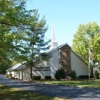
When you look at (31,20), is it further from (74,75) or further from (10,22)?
(74,75)

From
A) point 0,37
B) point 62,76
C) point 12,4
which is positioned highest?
point 12,4

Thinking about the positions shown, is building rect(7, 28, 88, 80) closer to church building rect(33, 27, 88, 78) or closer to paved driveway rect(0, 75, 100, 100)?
church building rect(33, 27, 88, 78)

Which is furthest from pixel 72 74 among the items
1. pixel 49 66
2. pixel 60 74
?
pixel 49 66

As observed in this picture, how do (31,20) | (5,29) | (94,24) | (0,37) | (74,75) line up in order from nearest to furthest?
1. (0,37)
2. (5,29)
3. (31,20)
4. (74,75)
5. (94,24)

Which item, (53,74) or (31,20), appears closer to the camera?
(31,20)

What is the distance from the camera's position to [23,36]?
51.7 ft

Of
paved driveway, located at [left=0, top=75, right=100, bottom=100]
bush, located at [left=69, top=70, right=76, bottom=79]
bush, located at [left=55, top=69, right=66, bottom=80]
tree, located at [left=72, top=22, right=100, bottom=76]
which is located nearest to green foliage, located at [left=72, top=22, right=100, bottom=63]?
tree, located at [left=72, top=22, right=100, bottom=76]

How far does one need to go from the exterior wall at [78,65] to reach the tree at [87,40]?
155 cm

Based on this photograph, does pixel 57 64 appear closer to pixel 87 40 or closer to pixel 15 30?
pixel 87 40

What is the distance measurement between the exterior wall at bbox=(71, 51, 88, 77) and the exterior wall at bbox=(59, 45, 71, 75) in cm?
115

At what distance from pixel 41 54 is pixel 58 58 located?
558 cm

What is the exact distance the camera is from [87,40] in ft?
158

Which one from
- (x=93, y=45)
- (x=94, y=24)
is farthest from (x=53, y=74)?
(x=94, y=24)

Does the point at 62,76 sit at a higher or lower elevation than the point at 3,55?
lower
